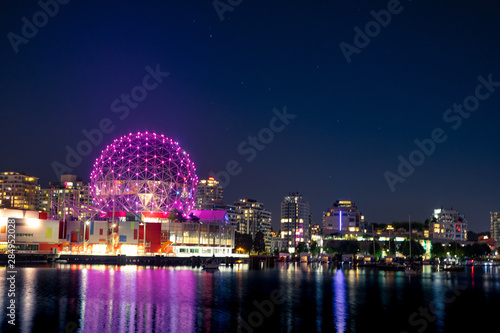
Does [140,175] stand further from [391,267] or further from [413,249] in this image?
[413,249]

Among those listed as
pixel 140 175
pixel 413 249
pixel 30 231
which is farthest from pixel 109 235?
pixel 413 249

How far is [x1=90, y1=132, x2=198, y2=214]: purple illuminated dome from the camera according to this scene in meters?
129

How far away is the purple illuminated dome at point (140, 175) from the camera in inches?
5069

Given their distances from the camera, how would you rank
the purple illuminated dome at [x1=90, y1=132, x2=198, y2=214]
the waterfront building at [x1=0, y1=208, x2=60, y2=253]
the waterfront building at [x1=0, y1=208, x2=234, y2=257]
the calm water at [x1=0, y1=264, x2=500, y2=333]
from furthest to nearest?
1. the purple illuminated dome at [x1=90, y1=132, x2=198, y2=214]
2. the waterfront building at [x1=0, y1=208, x2=234, y2=257]
3. the waterfront building at [x1=0, y1=208, x2=60, y2=253]
4. the calm water at [x1=0, y1=264, x2=500, y2=333]

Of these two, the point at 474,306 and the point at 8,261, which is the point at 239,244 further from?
the point at 474,306

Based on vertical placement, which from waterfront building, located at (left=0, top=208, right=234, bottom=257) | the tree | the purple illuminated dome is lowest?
the tree

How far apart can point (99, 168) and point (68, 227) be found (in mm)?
17239

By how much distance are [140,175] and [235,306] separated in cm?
8172

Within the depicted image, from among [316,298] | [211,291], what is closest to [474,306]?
[316,298]

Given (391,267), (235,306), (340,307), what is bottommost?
(391,267)

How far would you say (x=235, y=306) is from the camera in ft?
168

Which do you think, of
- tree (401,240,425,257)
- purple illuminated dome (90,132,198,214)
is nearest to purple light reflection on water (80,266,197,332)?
purple illuminated dome (90,132,198,214)

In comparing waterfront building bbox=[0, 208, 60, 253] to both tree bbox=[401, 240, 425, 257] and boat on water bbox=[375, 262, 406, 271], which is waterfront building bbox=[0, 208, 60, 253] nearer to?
boat on water bbox=[375, 262, 406, 271]

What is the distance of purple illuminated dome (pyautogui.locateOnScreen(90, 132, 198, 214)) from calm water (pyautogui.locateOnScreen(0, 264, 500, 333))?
55222 millimetres
